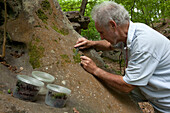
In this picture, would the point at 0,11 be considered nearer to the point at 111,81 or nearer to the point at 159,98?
the point at 111,81

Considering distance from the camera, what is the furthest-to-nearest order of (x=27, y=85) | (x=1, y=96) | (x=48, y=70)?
1. (x=48, y=70)
2. (x=27, y=85)
3. (x=1, y=96)

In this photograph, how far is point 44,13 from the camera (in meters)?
3.01

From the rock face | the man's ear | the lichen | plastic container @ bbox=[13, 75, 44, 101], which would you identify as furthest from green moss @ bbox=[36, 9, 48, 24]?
plastic container @ bbox=[13, 75, 44, 101]

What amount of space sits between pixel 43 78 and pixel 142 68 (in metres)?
1.39

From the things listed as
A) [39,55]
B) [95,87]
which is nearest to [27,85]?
[39,55]

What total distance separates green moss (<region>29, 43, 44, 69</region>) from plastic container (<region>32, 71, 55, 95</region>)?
28cm

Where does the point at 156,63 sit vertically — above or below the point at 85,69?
above

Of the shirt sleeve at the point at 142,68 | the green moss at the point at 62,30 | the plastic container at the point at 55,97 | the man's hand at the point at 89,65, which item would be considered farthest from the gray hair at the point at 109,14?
the plastic container at the point at 55,97

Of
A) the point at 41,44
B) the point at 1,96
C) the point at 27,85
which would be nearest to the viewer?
the point at 1,96

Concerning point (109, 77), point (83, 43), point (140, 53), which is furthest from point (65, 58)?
point (140, 53)

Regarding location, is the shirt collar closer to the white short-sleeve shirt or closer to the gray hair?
the white short-sleeve shirt

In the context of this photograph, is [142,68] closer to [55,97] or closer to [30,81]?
[55,97]

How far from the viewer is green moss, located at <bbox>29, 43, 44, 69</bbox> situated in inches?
100

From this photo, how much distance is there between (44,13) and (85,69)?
4.24ft
